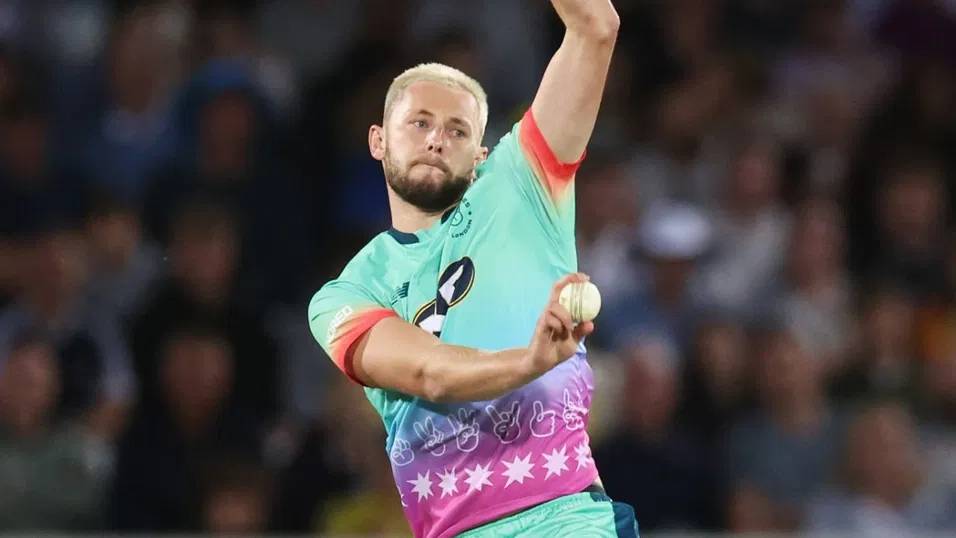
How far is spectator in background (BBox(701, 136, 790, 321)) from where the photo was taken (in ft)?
→ 32.3

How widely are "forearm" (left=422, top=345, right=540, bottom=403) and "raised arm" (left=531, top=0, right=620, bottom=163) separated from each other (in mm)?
721

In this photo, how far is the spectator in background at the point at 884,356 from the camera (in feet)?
31.0

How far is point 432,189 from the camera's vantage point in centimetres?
495

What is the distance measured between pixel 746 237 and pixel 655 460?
187cm

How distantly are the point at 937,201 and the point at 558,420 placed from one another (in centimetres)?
636

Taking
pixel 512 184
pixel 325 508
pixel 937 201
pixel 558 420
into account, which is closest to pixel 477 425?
pixel 558 420

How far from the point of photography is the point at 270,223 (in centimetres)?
976

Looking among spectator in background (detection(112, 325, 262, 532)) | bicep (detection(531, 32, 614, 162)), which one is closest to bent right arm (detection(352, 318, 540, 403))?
bicep (detection(531, 32, 614, 162))

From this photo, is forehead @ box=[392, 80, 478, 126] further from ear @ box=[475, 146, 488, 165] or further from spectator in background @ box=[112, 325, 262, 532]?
spectator in background @ box=[112, 325, 262, 532]

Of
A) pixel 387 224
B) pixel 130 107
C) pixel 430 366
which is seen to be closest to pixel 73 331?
pixel 130 107

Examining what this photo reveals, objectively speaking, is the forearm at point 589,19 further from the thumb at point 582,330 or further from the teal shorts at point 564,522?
the teal shorts at point 564,522

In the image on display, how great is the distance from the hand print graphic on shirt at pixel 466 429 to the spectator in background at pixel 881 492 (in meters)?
4.87

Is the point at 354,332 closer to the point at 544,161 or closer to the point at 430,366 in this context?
the point at 430,366

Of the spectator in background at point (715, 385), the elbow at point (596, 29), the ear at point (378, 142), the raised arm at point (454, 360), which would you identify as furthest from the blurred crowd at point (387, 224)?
the elbow at point (596, 29)
